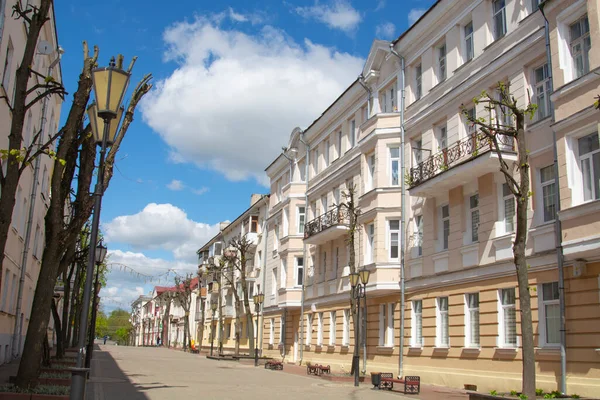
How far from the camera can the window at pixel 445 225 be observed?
72.1ft

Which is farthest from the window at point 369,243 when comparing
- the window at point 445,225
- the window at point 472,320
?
the window at point 472,320

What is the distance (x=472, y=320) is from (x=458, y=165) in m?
5.09

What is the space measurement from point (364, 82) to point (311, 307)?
43.2 ft

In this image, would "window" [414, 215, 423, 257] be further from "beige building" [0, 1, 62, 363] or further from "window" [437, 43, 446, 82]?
"beige building" [0, 1, 62, 363]

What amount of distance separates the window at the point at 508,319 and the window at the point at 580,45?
21.6 ft

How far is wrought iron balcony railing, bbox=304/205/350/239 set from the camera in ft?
98.1

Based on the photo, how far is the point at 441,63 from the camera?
2339 centimetres

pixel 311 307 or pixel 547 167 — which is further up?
pixel 547 167

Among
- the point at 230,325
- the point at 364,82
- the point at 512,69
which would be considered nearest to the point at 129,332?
the point at 230,325

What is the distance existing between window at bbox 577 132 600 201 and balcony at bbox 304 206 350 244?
43.8 ft

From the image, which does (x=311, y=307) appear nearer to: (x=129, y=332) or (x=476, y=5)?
(x=476, y=5)

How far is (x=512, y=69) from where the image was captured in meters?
18.9

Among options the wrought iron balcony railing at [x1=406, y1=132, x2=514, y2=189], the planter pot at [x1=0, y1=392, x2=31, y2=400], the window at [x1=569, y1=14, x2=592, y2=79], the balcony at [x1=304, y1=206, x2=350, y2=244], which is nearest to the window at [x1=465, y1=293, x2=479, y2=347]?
the wrought iron balcony railing at [x1=406, y1=132, x2=514, y2=189]

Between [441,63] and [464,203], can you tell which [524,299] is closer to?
[464,203]
